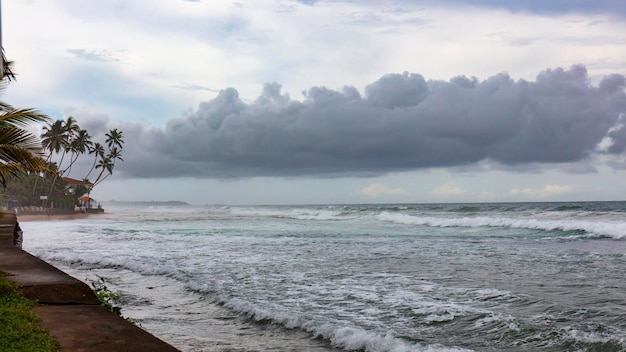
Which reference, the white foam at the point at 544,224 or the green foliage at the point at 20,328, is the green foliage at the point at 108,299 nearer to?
the green foliage at the point at 20,328

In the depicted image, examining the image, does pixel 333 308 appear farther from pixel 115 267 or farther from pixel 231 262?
pixel 115 267

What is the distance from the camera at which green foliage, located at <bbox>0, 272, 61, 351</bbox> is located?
417 cm

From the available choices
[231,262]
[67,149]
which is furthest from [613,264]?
[67,149]

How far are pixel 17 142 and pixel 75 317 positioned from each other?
18.6 ft

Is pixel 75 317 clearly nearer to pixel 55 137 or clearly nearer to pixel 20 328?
pixel 20 328

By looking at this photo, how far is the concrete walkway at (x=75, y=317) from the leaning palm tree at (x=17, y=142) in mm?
2372

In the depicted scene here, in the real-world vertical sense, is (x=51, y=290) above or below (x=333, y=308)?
above

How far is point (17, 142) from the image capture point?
9664 millimetres

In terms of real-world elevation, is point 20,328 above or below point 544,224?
above

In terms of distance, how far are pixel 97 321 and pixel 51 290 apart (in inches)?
70.1

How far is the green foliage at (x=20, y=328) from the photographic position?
13.7ft

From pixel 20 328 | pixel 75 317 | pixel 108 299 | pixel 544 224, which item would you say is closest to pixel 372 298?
pixel 108 299

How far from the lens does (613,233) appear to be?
1067 inches

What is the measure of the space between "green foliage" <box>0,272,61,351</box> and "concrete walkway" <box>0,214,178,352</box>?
10 centimetres
